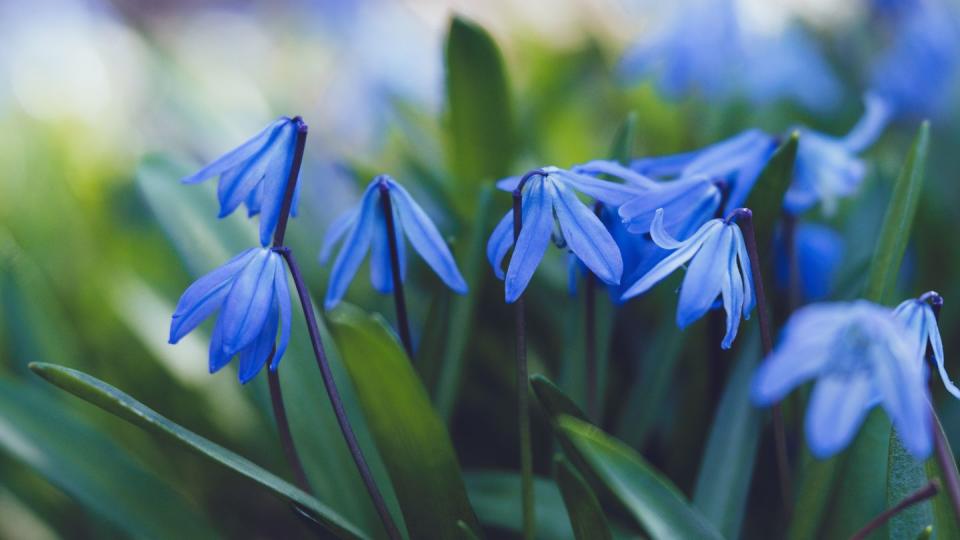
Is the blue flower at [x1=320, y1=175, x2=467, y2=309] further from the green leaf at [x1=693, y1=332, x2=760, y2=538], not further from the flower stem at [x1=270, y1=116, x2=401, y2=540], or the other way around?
the green leaf at [x1=693, y1=332, x2=760, y2=538]

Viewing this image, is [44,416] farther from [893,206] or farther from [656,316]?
[893,206]

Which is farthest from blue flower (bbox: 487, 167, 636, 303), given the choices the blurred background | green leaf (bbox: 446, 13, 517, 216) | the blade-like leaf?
the blade-like leaf

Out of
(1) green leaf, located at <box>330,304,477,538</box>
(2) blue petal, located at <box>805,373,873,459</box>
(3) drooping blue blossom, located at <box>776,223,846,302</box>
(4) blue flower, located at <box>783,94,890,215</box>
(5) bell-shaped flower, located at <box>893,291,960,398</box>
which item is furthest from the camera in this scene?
(3) drooping blue blossom, located at <box>776,223,846,302</box>

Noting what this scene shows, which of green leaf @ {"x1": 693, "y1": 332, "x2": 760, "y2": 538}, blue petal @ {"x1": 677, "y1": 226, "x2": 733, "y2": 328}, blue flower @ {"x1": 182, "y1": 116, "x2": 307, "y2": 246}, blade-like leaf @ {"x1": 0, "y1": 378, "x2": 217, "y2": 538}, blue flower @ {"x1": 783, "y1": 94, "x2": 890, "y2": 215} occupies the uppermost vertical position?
blue flower @ {"x1": 182, "y1": 116, "x2": 307, "y2": 246}

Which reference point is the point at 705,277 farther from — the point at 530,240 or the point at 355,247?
the point at 355,247

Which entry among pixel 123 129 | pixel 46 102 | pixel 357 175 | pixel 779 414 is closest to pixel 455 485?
pixel 779 414

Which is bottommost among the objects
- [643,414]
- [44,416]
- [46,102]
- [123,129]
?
[643,414]
